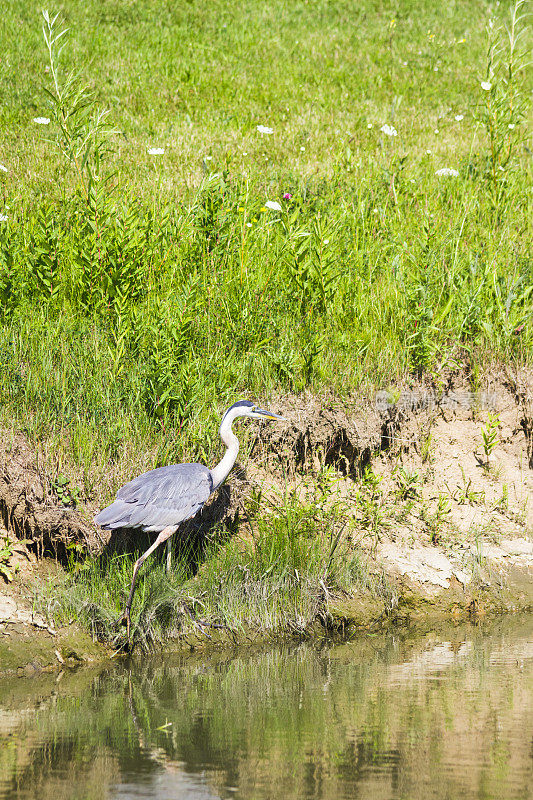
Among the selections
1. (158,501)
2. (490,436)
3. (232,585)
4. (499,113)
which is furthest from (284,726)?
(499,113)

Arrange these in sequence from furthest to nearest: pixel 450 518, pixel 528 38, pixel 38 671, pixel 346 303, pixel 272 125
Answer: pixel 528 38
pixel 272 125
pixel 346 303
pixel 450 518
pixel 38 671

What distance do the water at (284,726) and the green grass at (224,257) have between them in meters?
1.12

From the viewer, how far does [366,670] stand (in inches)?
200

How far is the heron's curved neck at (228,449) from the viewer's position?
221 inches

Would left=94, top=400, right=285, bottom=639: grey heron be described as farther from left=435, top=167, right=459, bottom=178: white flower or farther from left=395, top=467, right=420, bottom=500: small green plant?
left=435, top=167, right=459, bottom=178: white flower

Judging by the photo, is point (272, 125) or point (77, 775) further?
point (272, 125)

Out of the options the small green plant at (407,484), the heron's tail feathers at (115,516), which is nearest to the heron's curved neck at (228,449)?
the heron's tail feathers at (115,516)

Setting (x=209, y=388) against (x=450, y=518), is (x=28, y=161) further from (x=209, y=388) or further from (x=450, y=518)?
(x=450, y=518)

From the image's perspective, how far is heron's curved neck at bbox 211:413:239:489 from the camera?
5.61m

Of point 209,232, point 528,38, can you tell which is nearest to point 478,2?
point 528,38

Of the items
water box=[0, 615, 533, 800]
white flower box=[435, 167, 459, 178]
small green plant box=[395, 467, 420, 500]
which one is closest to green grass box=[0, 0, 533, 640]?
white flower box=[435, 167, 459, 178]

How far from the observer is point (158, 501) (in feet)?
17.1

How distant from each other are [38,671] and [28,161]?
6529mm

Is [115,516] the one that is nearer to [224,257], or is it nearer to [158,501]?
[158,501]
